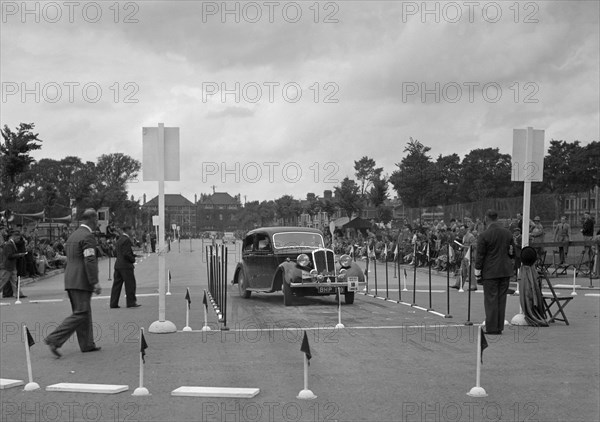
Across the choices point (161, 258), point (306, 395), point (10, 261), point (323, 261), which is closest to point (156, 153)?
point (161, 258)

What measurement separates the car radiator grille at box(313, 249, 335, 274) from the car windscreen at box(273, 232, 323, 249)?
1584 millimetres

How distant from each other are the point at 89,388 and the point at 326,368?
9.50ft

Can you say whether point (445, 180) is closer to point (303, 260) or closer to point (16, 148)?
point (16, 148)

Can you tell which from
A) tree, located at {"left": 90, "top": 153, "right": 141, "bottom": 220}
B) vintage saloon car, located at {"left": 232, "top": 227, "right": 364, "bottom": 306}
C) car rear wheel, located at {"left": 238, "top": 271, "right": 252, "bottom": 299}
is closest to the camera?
vintage saloon car, located at {"left": 232, "top": 227, "right": 364, "bottom": 306}

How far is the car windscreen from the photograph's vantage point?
18141 mm

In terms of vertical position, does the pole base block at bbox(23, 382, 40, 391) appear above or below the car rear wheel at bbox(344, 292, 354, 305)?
above

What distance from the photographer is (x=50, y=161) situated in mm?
113500

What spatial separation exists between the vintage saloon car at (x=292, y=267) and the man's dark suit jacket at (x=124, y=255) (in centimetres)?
327

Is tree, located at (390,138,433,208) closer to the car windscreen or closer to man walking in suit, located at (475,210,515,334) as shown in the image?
the car windscreen

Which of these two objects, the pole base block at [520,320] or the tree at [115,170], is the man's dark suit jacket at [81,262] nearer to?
the pole base block at [520,320]

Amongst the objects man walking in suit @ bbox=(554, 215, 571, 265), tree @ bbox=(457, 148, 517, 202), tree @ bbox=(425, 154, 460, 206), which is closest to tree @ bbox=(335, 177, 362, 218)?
tree @ bbox=(425, 154, 460, 206)

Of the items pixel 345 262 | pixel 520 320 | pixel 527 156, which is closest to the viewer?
pixel 520 320

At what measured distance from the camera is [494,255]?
11.9m

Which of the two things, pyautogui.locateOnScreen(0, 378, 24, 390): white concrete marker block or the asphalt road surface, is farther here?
pyautogui.locateOnScreen(0, 378, 24, 390): white concrete marker block
